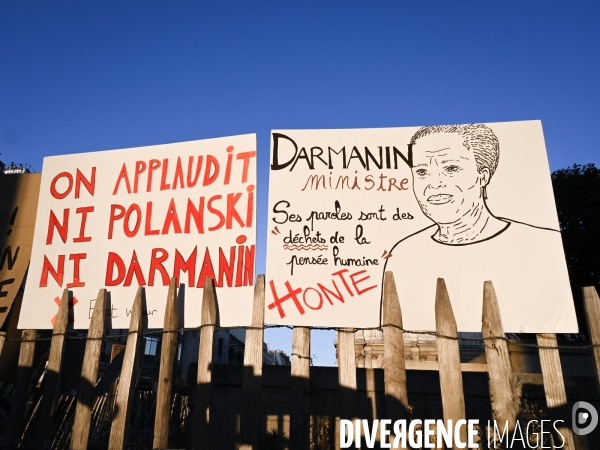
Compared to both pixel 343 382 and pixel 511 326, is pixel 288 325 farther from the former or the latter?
pixel 511 326

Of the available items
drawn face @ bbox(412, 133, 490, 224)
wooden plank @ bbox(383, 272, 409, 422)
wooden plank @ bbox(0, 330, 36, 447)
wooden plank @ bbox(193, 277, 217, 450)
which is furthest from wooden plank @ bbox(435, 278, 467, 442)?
wooden plank @ bbox(0, 330, 36, 447)

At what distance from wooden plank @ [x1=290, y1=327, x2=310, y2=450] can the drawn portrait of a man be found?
3.60 ft

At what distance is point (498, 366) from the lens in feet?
14.2

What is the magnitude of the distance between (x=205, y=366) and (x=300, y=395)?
980mm

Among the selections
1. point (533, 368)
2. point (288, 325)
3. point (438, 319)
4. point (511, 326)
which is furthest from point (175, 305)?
point (533, 368)

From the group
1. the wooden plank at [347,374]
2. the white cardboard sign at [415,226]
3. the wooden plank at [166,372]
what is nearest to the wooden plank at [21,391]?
the wooden plank at [166,372]

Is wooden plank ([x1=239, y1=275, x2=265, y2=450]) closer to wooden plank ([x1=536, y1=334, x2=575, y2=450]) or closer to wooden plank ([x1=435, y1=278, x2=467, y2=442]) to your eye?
wooden plank ([x1=435, y1=278, x2=467, y2=442])

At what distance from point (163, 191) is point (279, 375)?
278 cm

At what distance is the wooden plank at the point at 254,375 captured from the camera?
438cm

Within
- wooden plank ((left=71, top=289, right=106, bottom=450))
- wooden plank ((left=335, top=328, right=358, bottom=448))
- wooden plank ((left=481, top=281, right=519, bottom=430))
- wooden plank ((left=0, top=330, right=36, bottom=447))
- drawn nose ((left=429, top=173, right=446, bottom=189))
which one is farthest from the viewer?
drawn nose ((left=429, top=173, right=446, bottom=189))

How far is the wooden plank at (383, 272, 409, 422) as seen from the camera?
425 centimetres

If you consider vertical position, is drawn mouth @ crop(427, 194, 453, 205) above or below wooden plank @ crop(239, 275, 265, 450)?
above

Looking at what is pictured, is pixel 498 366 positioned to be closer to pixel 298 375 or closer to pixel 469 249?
pixel 469 249

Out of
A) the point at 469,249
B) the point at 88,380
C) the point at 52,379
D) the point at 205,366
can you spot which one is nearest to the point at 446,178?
the point at 469,249
